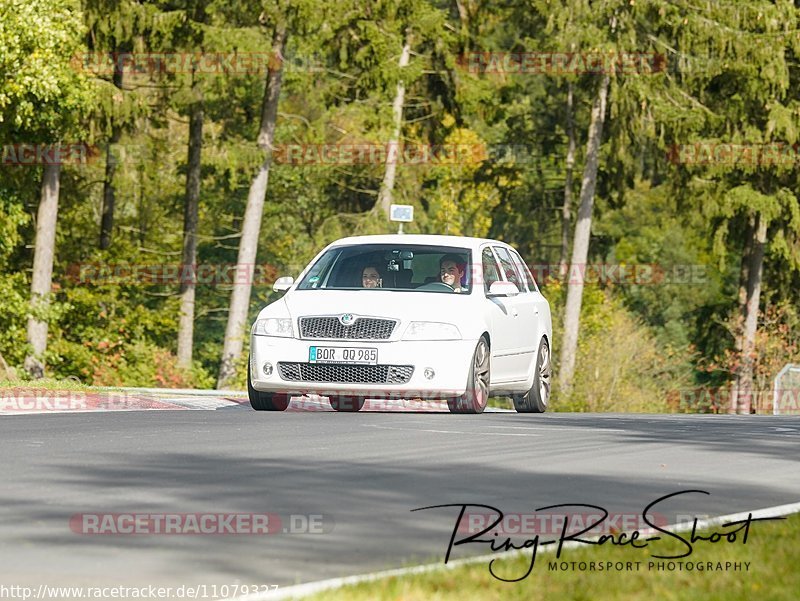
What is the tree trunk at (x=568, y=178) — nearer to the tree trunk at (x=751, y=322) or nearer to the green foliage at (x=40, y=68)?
the tree trunk at (x=751, y=322)

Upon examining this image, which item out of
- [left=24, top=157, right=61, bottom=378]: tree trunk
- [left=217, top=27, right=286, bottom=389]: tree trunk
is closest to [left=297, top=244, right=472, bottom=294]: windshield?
[left=24, top=157, right=61, bottom=378]: tree trunk

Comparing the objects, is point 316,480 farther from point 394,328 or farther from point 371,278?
point 371,278

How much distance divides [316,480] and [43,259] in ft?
94.0

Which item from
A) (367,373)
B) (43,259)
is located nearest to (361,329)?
(367,373)

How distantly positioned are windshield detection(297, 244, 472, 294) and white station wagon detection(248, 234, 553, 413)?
11 mm

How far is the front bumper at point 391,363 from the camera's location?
16781 mm

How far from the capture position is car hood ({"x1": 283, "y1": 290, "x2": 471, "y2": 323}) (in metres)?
17.0

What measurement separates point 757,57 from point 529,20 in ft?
31.2

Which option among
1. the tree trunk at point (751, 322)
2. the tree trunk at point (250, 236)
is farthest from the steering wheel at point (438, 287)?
the tree trunk at point (751, 322)

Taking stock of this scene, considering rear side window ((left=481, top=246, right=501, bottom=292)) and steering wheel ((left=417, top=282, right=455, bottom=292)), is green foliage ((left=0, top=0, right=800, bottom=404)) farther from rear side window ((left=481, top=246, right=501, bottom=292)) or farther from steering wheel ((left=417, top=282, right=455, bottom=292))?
steering wheel ((left=417, top=282, right=455, bottom=292))

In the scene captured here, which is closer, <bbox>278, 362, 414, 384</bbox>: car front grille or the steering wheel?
<bbox>278, 362, 414, 384</bbox>: car front grille

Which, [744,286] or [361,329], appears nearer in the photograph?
→ [361,329]

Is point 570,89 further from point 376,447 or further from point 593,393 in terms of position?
point 376,447

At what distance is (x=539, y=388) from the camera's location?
20.2 metres
